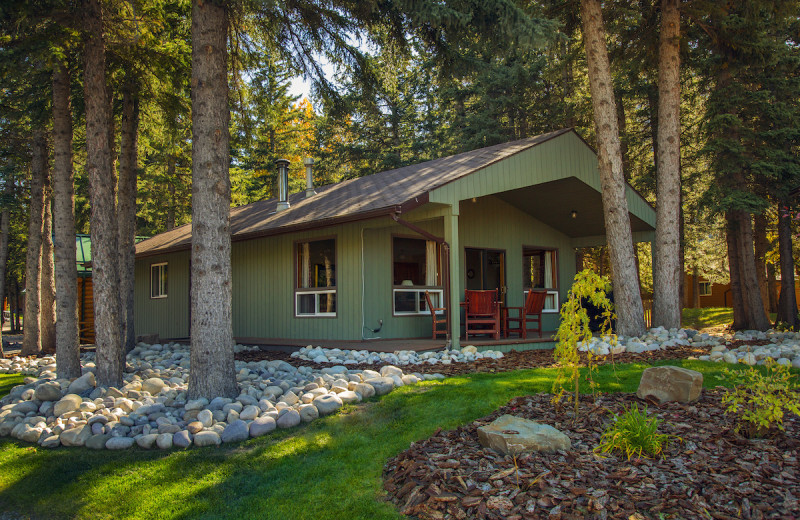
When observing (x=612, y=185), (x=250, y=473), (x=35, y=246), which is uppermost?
(x=612, y=185)

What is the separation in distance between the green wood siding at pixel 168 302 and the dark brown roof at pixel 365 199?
0.84 m

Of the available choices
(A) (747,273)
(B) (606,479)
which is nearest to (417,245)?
(B) (606,479)

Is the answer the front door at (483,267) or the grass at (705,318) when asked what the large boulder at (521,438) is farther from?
the grass at (705,318)

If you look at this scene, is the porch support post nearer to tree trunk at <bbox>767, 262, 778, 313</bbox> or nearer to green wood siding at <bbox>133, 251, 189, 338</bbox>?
green wood siding at <bbox>133, 251, 189, 338</bbox>

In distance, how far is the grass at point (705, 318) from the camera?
17047 millimetres

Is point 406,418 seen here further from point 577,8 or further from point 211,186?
point 577,8

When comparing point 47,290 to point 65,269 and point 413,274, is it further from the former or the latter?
point 413,274

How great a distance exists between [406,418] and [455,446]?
0.82 m

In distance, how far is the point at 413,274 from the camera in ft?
33.0

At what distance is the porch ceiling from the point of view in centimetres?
1068

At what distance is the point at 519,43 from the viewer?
5852 mm

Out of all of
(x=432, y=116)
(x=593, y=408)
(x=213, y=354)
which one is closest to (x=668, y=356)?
(x=593, y=408)

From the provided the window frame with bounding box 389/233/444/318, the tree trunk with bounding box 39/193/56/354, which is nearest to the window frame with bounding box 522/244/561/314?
the window frame with bounding box 389/233/444/318

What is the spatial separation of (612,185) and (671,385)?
5483mm
